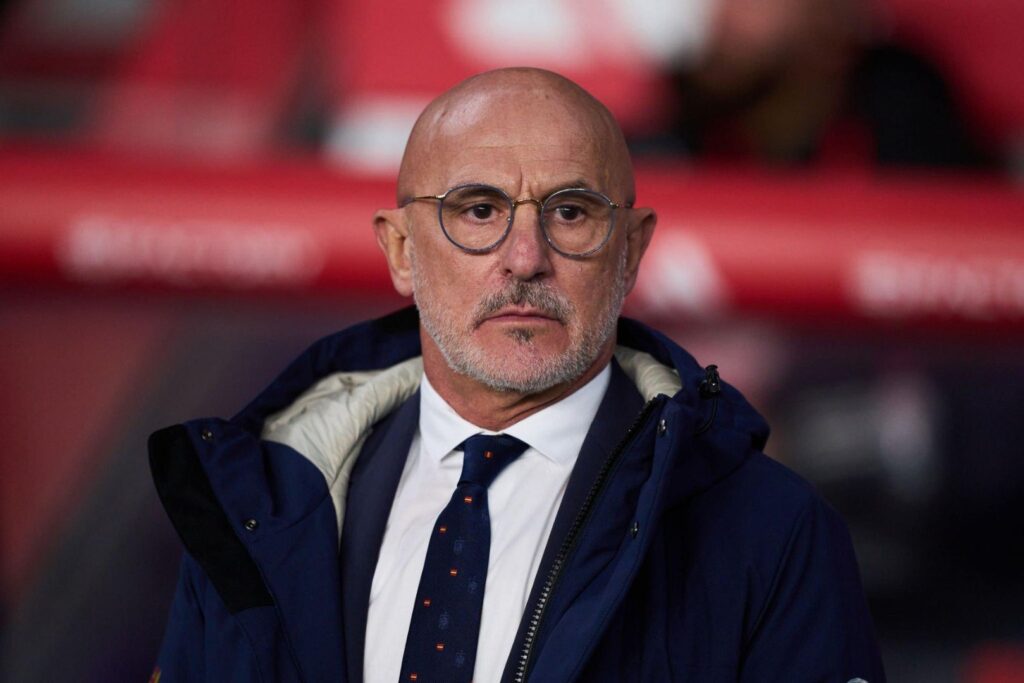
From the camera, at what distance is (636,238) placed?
5.92ft

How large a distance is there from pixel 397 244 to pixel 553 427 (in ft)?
1.12

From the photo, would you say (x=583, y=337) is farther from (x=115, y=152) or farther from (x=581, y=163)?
(x=115, y=152)

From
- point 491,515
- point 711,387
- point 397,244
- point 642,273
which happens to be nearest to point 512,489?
point 491,515

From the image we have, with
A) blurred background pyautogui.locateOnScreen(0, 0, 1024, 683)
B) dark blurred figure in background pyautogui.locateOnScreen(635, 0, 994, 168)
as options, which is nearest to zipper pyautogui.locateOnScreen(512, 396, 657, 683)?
blurred background pyautogui.locateOnScreen(0, 0, 1024, 683)

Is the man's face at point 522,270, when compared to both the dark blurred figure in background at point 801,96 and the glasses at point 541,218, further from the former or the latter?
the dark blurred figure in background at point 801,96

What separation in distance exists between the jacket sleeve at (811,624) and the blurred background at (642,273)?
5.61 ft

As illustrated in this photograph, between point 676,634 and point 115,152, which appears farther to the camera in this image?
point 115,152

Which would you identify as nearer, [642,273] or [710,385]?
[710,385]

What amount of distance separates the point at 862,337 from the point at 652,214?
5.91 ft

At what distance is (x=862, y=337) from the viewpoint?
11.4ft

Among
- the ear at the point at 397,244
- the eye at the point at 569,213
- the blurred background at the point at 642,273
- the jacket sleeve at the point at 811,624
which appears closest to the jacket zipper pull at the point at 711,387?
the jacket sleeve at the point at 811,624

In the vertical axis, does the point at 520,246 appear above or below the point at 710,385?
above

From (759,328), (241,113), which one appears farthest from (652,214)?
(241,113)

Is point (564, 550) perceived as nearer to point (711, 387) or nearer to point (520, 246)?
point (711, 387)
